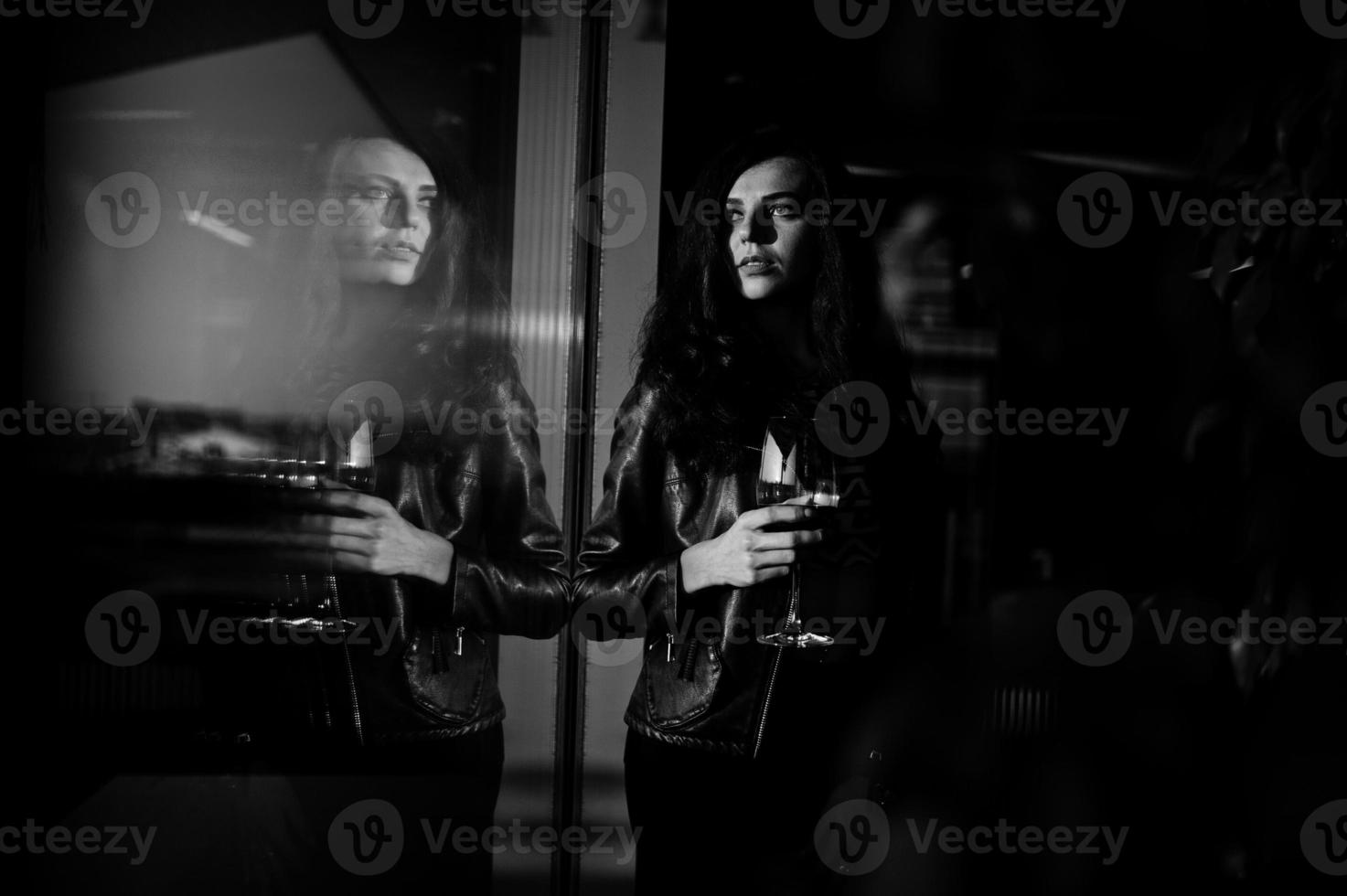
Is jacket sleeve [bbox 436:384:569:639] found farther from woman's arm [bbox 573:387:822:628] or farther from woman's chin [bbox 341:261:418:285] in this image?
woman's chin [bbox 341:261:418:285]

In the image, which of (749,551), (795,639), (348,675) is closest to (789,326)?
(749,551)

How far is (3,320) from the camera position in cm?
134

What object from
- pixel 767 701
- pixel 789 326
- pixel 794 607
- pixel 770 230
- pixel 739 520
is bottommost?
pixel 767 701

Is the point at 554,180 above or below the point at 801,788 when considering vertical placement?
above

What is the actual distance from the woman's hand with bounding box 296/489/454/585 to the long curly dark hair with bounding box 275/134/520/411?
14 centimetres

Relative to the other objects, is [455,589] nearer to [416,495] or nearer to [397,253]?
[416,495]

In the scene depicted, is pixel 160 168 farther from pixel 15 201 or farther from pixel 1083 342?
pixel 1083 342

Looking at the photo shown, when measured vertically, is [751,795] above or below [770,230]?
below

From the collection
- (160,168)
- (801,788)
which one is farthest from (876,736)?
(160,168)

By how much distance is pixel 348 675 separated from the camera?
4.41 feet

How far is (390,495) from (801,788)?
2.25 feet

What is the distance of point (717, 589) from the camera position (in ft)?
4.46

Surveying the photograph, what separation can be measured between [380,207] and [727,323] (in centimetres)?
49

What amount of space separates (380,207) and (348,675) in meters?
0.63
